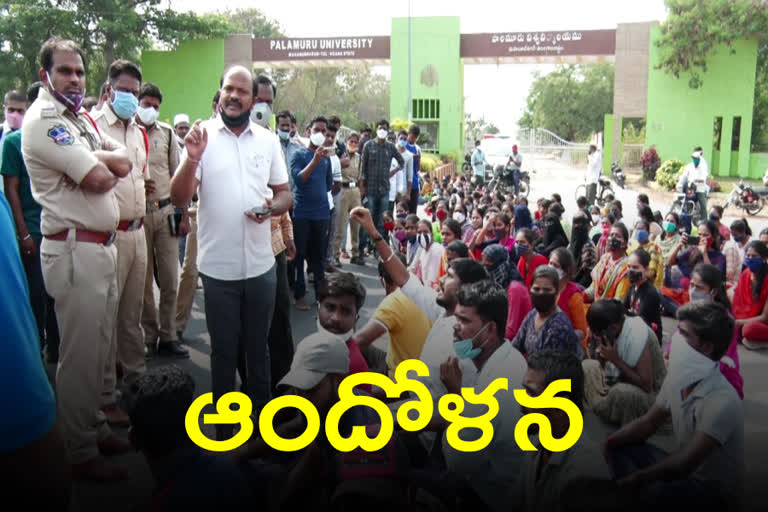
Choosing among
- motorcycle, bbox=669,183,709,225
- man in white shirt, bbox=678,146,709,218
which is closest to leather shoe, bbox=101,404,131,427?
motorcycle, bbox=669,183,709,225

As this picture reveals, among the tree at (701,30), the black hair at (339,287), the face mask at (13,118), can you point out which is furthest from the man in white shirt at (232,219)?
the tree at (701,30)

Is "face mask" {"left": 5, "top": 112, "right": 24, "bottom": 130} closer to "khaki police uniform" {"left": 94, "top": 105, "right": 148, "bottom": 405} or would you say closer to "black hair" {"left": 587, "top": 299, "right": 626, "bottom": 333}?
"khaki police uniform" {"left": 94, "top": 105, "right": 148, "bottom": 405}

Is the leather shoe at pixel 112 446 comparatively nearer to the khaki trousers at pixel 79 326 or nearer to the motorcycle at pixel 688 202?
the khaki trousers at pixel 79 326

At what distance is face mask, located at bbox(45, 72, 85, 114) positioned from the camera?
299 cm

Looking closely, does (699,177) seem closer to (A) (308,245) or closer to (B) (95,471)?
(A) (308,245)

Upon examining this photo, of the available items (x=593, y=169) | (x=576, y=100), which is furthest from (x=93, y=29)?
(x=576, y=100)

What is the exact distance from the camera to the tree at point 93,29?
26.3 metres

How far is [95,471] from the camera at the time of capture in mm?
3072

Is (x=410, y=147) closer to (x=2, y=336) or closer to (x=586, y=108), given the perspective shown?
(x=2, y=336)

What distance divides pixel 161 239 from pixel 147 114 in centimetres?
81

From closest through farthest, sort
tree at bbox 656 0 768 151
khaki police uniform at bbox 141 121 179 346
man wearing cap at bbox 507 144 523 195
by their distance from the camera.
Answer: khaki police uniform at bbox 141 121 179 346, man wearing cap at bbox 507 144 523 195, tree at bbox 656 0 768 151

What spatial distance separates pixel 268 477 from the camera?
8.84 feet

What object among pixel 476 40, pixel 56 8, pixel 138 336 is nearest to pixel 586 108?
pixel 476 40

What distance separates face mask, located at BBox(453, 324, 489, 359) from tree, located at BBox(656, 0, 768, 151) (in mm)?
23044
